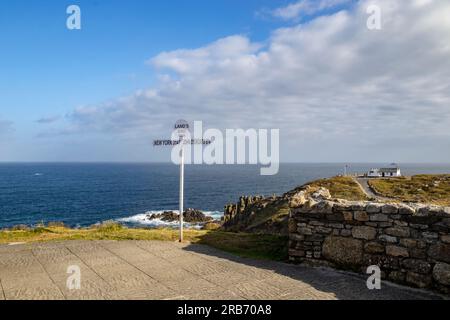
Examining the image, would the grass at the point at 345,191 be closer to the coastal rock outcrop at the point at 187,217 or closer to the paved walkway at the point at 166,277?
the coastal rock outcrop at the point at 187,217

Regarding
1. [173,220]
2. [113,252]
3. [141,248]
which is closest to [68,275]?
[113,252]

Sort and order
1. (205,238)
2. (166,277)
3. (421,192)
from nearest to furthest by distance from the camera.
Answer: (166,277)
(205,238)
(421,192)

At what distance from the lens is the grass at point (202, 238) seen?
34.6 feet

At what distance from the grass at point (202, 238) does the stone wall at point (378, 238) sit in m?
1.16

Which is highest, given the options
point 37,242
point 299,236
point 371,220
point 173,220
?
point 371,220

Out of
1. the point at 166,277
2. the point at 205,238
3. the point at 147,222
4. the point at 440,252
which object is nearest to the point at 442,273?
the point at 440,252

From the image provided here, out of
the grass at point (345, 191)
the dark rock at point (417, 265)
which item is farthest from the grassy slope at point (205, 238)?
the grass at point (345, 191)

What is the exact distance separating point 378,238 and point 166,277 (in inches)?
192

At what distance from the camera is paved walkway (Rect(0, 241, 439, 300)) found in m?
→ 7.03

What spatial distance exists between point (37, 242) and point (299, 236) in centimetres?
877

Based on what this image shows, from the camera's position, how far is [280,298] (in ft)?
22.3

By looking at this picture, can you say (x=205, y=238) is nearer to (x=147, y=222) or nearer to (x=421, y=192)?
A: (x=421, y=192)

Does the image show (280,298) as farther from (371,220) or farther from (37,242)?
(37,242)

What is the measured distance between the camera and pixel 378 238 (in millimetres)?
8039
